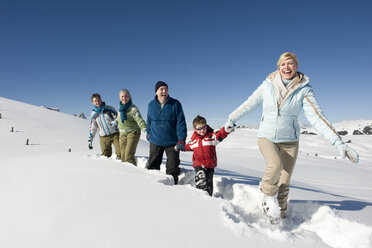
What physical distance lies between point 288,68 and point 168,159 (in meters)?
2.66

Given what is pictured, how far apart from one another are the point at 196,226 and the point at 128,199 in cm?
89

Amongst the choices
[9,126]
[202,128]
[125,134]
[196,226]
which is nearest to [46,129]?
[9,126]

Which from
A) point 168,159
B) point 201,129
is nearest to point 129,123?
point 168,159

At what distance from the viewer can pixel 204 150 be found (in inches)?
135

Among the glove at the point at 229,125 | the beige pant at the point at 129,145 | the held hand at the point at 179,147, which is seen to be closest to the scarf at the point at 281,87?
the glove at the point at 229,125

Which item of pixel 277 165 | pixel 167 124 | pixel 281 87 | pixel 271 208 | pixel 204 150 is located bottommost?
pixel 271 208

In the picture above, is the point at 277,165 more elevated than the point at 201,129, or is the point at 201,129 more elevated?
the point at 201,129

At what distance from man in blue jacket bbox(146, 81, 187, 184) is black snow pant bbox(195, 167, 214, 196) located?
2.47ft

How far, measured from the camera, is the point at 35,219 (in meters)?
1.99

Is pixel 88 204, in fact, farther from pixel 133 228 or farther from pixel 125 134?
pixel 125 134

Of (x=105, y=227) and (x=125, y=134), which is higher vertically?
(x=125, y=134)

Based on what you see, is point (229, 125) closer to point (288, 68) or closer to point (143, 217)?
point (288, 68)

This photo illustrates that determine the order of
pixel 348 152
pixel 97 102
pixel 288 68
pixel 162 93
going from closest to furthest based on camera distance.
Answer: pixel 348 152, pixel 288 68, pixel 162 93, pixel 97 102

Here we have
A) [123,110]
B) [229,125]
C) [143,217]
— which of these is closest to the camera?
[143,217]
